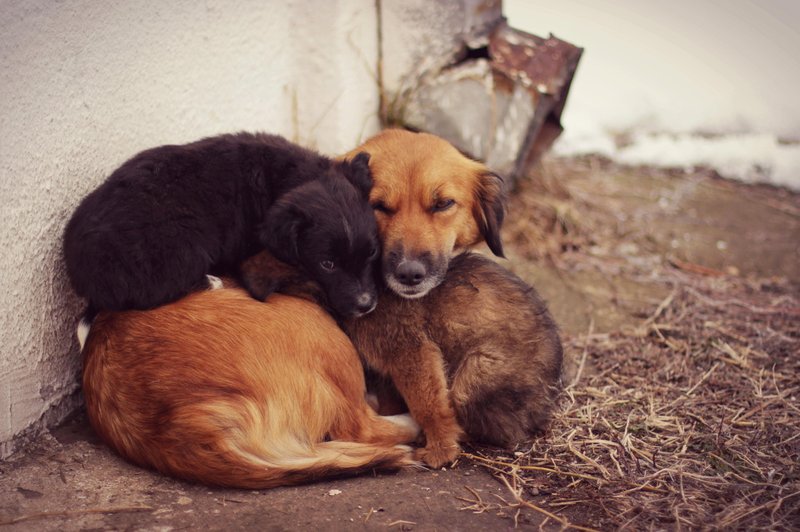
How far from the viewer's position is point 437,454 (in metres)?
2.99

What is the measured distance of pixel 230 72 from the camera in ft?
14.0

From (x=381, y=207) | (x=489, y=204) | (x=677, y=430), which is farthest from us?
(x=489, y=204)

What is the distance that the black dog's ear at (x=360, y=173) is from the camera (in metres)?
3.41

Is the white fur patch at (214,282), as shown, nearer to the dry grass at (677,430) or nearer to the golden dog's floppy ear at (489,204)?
the dry grass at (677,430)

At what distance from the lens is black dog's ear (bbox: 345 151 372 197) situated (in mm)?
3412

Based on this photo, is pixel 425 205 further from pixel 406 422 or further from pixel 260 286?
pixel 406 422

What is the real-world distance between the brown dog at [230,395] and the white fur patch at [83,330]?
0.07 m

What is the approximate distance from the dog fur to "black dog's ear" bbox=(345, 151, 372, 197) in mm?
506

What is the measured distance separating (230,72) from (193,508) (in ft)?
8.68

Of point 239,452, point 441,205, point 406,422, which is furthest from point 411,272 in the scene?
point 239,452

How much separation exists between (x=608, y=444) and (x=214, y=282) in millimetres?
1840

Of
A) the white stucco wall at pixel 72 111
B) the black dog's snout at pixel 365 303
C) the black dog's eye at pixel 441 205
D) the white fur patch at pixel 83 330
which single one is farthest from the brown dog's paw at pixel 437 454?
the white stucco wall at pixel 72 111

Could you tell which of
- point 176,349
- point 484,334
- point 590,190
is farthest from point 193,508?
point 590,190

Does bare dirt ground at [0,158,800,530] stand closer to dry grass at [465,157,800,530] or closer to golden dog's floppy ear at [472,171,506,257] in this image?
dry grass at [465,157,800,530]
